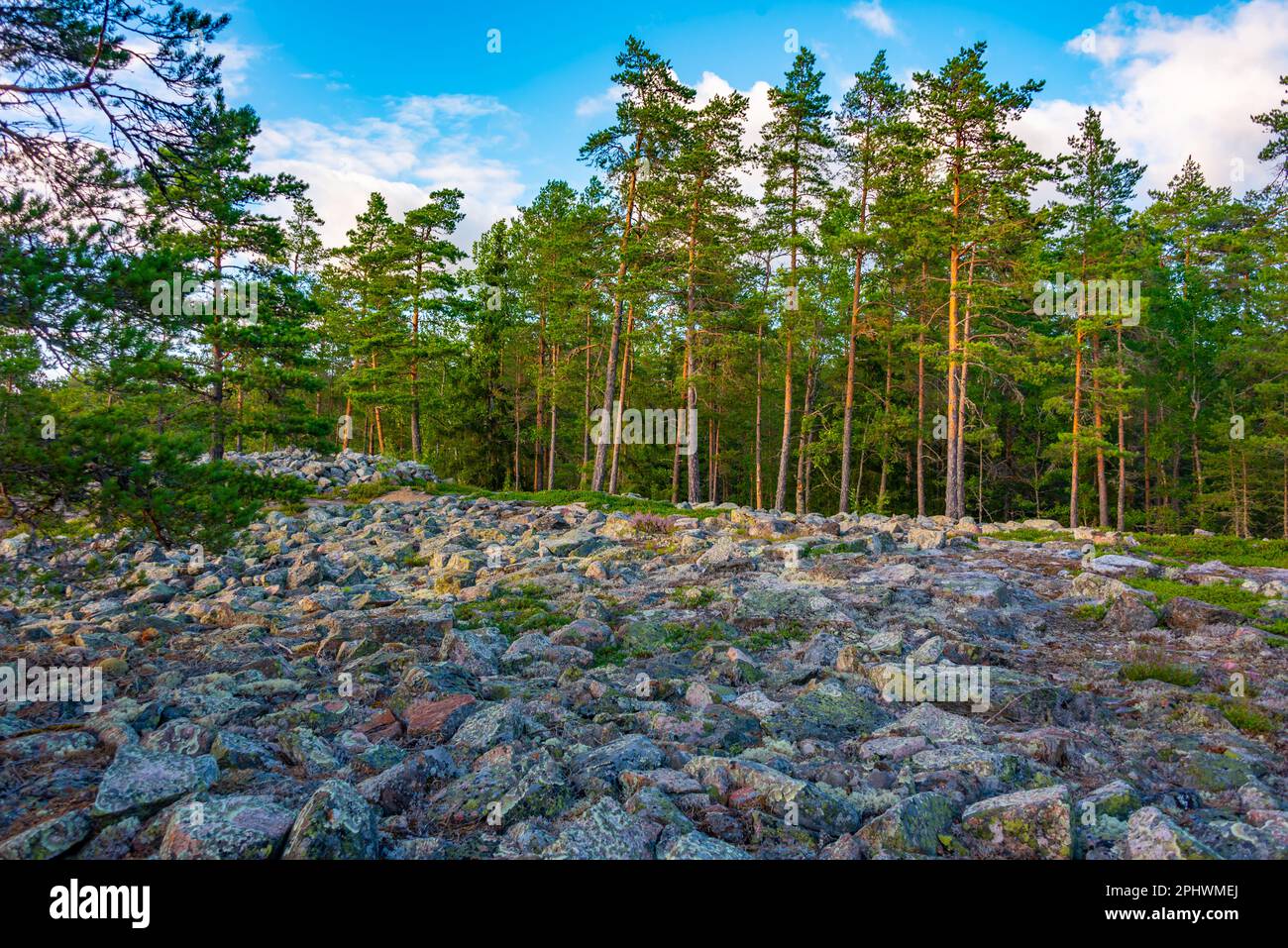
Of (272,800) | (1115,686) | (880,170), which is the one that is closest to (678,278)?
(880,170)

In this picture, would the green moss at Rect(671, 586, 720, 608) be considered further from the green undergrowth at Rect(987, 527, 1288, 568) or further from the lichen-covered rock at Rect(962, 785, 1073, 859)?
the green undergrowth at Rect(987, 527, 1288, 568)

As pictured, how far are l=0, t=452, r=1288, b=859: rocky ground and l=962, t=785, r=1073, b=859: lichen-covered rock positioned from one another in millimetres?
11

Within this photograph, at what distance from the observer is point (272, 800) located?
3645mm

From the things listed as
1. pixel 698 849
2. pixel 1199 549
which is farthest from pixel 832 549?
pixel 698 849

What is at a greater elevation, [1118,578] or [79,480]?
[79,480]

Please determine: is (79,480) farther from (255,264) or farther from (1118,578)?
(1118,578)

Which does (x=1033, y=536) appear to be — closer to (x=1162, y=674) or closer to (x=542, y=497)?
(x=1162, y=674)

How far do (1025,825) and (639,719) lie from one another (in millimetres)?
2576

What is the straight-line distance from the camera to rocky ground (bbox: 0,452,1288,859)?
3.48 meters

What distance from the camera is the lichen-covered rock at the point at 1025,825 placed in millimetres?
3432

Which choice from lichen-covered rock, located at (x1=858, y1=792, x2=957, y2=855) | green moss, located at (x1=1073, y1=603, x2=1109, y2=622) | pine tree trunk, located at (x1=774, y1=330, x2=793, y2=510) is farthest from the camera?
pine tree trunk, located at (x1=774, y1=330, x2=793, y2=510)

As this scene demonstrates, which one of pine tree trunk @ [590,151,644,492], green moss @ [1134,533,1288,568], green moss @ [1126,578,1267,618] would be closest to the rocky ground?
green moss @ [1126,578,1267,618]

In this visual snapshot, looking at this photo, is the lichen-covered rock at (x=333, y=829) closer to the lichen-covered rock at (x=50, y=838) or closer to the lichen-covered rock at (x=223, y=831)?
the lichen-covered rock at (x=223, y=831)
